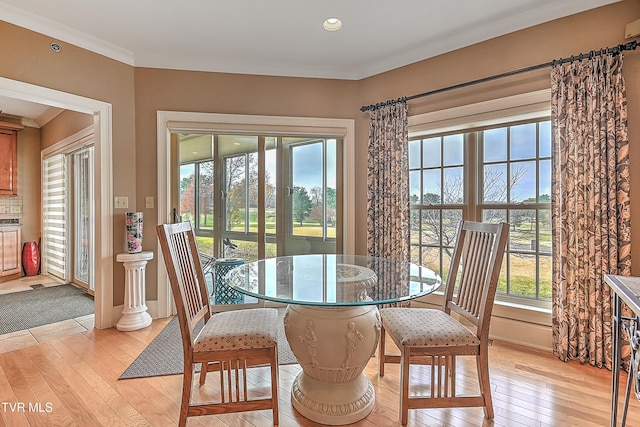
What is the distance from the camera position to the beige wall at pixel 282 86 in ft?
7.80

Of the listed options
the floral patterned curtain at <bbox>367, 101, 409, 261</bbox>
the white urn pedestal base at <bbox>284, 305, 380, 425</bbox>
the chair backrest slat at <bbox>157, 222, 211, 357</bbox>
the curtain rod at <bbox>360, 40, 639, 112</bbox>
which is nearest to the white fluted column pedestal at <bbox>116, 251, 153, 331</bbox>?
the chair backrest slat at <bbox>157, 222, 211, 357</bbox>

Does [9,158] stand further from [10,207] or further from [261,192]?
[261,192]

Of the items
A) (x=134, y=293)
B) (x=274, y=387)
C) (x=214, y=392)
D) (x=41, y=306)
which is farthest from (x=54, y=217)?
(x=274, y=387)

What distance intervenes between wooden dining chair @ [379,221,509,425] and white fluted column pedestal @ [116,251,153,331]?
2.36 meters

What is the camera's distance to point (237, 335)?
1663 millimetres

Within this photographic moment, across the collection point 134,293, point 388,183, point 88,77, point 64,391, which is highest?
point 88,77

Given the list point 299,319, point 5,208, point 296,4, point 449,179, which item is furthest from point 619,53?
point 5,208

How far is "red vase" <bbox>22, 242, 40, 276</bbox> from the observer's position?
520 centimetres

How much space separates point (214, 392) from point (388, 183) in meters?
2.31

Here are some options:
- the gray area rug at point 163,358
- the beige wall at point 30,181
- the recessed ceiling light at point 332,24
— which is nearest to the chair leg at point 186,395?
the gray area rug at point 163,358

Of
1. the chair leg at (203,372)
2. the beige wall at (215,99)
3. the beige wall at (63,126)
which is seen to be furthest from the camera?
the beige wall at (63,126)

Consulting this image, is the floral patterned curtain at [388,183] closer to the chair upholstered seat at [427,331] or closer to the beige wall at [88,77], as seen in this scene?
the chair upholstered seat at [427,331]

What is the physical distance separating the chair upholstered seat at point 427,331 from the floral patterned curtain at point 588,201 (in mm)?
1170

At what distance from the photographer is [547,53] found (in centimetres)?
252
